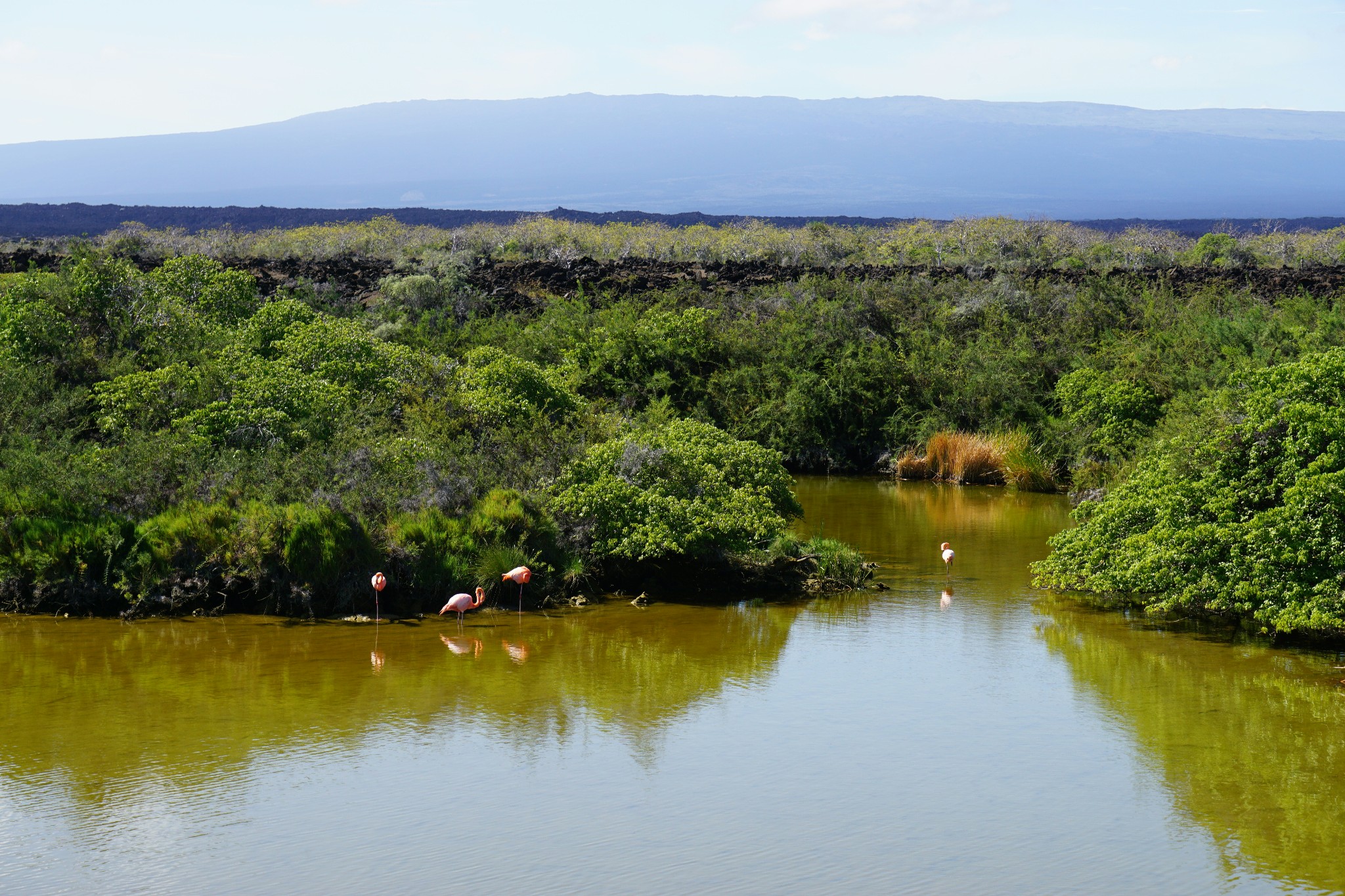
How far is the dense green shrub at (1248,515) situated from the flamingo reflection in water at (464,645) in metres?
6.58

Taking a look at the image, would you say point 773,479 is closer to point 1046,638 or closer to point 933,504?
point 1046,638

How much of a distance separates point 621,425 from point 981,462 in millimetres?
10285

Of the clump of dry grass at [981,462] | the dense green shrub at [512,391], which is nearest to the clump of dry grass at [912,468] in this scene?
the clump of dry grass at [981,462]

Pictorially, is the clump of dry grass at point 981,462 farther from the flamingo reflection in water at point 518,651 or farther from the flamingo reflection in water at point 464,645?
the flamingo reflection in water at point 464,645

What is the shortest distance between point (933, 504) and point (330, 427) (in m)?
11.1

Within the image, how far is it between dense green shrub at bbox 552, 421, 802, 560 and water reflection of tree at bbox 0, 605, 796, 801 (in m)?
0.85

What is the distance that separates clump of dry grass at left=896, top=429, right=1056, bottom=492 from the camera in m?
26.3

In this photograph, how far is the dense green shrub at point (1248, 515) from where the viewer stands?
13.0 metres

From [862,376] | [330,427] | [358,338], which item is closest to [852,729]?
[330,427]

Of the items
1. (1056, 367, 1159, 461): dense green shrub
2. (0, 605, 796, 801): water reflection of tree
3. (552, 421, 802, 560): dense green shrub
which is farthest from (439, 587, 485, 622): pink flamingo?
(1056, 367, 1159, 461): dense green shrub

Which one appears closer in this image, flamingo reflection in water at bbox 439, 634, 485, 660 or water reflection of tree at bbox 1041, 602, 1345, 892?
Result: water reflection of tree at bbox 1041, 602, 1345, 892

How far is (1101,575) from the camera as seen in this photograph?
15.0 metres

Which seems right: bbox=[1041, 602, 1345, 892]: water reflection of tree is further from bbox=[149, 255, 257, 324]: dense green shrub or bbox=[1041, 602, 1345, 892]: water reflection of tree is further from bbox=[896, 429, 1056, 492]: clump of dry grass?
bbox=[149, 255, 257, 324]: dense green shrub

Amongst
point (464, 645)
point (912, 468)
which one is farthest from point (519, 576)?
point (912, 468)
